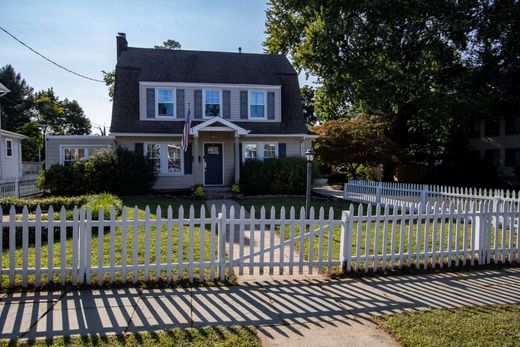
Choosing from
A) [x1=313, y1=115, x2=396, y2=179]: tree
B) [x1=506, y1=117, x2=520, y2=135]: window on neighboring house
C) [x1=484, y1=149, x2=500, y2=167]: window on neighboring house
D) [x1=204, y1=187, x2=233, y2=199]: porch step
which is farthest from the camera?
[x1=484, y1=149, x2=500, y2=167]: window on neighboring house

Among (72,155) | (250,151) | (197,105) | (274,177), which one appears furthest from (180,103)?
(274,177)

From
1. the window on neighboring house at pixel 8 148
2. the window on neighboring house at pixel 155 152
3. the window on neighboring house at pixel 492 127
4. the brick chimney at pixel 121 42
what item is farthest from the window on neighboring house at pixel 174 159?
the window on neighboring house at pixel 492 127

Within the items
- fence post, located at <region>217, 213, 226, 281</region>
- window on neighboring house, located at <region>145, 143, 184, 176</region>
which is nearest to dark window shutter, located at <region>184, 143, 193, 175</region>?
window on neighboring house, located at <region>145, 143, 184, 176</region>

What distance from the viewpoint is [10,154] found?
78.3 ft

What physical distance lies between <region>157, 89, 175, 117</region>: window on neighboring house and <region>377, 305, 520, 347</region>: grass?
16343 millimetres

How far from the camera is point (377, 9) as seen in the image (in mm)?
20578

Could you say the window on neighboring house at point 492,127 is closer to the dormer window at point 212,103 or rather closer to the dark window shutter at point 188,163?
the dormer window at point 212,103

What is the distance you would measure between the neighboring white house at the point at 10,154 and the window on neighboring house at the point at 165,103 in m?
10.5

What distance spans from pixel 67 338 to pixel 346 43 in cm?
2077

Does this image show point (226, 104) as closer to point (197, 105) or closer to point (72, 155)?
point (197, 105)

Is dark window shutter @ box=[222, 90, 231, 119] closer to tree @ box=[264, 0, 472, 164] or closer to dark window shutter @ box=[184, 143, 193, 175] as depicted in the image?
dark window shutter @ box=[184, 143, 193, 175]

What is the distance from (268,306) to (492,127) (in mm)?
30785

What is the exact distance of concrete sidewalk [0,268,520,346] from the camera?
12.7 ft

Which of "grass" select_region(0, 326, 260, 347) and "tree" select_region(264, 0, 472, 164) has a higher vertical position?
"tree" select_region(264, 0, 472, 164)
